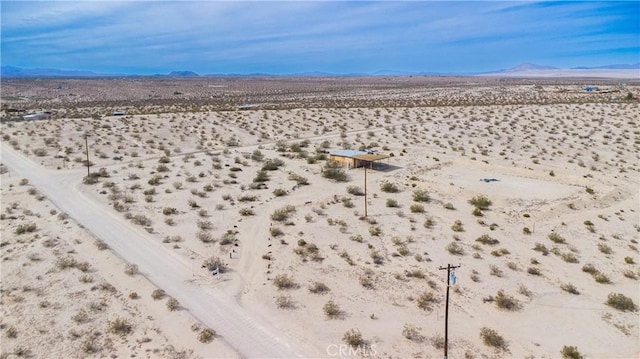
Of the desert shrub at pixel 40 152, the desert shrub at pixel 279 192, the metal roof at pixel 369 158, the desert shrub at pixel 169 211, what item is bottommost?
the desert shrub at pixel 169 211

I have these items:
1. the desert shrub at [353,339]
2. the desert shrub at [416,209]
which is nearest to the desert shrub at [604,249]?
the desert shrub at [416,209]

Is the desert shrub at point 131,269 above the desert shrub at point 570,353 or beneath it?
above

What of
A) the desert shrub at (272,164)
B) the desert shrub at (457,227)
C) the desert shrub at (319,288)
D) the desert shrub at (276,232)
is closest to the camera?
the desert shrub at (319,288)

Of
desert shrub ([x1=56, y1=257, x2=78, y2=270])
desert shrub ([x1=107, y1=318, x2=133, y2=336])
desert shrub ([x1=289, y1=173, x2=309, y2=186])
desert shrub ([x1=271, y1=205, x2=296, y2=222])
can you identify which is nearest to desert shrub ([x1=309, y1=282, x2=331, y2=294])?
desert shrub ([x1=107, y1=318, x2=133, y2=336])

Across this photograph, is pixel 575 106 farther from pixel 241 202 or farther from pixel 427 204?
pixel 241 202

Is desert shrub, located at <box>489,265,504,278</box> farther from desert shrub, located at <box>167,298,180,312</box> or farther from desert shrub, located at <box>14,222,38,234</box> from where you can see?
desert shrub, located at <box>14,222,38,234</box>

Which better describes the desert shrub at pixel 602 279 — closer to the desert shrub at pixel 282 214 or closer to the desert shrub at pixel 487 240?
the desert shrub at pixel 487 240

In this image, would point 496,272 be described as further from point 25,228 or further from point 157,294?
point 25,228
